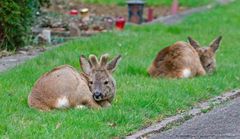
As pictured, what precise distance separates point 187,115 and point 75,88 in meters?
1.59

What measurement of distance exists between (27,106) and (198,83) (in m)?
3.70

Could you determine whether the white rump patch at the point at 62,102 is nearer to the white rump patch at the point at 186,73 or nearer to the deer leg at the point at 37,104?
the deer leg at the point at 37,104

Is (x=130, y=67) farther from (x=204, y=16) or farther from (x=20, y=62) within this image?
(x=204, y=16)

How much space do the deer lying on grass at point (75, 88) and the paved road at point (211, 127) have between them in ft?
3.98

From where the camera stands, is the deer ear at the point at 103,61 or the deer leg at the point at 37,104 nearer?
the deer leg at the point at 37,104

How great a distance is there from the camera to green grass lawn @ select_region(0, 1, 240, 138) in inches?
414

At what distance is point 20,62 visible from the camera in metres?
16.5

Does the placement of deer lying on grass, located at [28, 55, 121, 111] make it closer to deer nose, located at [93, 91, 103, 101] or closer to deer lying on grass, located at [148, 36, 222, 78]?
deer nose, located at [93, 91, 103, 101]

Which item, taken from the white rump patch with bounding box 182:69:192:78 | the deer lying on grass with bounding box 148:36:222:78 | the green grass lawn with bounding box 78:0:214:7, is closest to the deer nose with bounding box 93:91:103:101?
the deer lying on grass with bounding box 148:36:222:78

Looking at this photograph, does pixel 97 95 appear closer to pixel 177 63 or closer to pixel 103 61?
pixel 103 61

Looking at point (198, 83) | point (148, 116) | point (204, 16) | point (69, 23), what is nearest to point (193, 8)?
point (204, 16)

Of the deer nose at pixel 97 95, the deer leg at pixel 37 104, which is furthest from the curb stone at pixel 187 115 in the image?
the deer leg at pixel 37 104

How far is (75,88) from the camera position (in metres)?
11.5

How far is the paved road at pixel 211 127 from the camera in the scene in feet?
34.0
